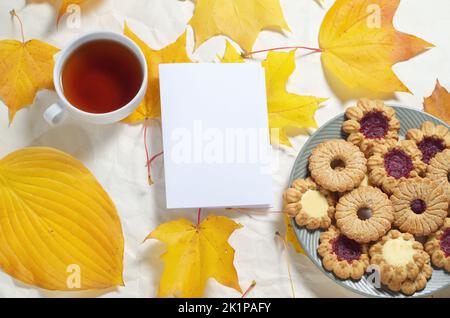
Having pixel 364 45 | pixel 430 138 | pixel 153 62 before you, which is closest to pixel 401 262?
pixel 430 138

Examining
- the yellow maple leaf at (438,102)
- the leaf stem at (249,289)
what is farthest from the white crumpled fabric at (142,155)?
the yellow maple leaf at (438,102)

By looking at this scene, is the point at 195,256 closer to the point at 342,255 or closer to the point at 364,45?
the point at 342,255

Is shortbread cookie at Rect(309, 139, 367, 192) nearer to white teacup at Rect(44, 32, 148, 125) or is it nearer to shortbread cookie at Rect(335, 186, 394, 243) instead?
shortbread cookie at Rect(335, 186, 394, 243)

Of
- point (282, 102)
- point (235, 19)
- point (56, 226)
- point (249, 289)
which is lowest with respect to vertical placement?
point (249, 289)

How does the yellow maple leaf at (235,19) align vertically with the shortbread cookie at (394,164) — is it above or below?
above

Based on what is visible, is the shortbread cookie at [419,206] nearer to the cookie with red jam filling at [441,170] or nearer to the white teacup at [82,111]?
the cookie with red jam filling at [441,170]

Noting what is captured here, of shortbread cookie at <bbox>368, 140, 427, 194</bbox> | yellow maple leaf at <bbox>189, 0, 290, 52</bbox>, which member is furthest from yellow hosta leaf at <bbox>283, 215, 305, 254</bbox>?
yellow maple leaf at <bbox>189, 0, 290, 52</bbox>
